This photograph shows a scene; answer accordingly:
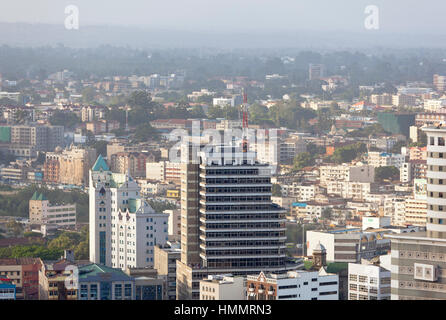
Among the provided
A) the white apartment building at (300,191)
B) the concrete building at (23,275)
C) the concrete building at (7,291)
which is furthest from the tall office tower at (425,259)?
the white apartment building at (300,191)

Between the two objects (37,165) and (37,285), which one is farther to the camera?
(37,165)

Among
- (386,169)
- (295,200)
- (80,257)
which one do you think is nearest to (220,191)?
(80,257)

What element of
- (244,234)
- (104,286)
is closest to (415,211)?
(244,234)

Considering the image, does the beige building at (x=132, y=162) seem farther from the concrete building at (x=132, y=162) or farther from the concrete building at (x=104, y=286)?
the concrete building at (x=104, y=286)

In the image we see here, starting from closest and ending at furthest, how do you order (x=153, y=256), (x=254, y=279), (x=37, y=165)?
(x=254, y=279), (x=153, y=256), (x=37, y=165)

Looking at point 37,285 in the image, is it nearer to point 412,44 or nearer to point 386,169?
point 386,169

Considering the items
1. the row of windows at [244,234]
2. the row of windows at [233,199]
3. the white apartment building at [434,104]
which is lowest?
the white apartment building at [434,104]
